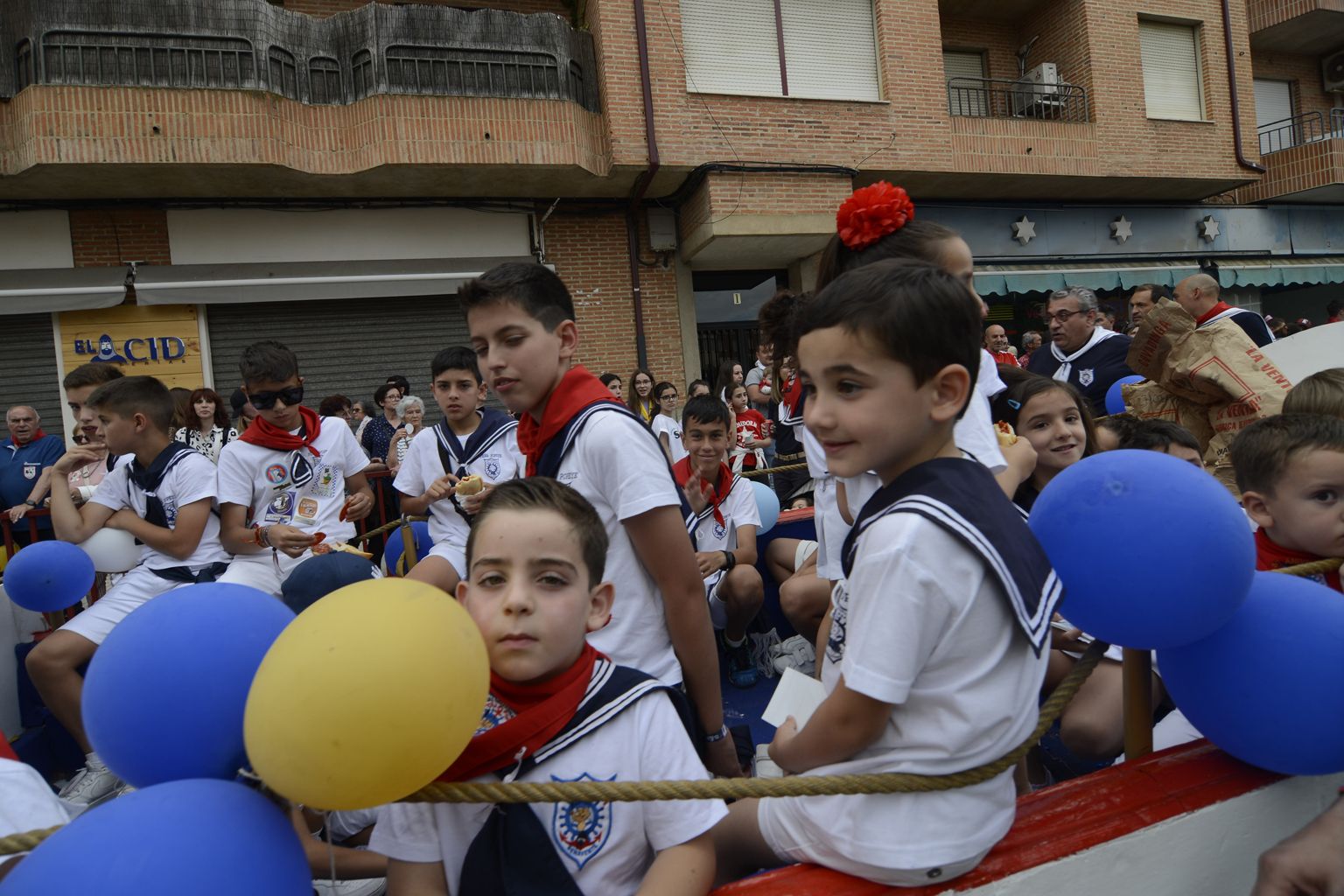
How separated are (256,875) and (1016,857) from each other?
1217 millimetres

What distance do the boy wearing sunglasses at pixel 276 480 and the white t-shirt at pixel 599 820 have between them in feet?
9.12

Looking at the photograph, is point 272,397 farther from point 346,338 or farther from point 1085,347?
point 346,338

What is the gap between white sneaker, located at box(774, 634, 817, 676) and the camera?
4207mm

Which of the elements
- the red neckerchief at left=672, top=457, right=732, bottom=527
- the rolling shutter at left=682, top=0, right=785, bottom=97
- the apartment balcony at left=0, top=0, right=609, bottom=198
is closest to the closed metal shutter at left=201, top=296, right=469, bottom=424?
the apartment balcony at left=0, top=0, right=609, bottom=198

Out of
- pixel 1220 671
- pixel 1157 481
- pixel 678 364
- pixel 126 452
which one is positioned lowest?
pixel 1220 671

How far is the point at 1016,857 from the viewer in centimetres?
140

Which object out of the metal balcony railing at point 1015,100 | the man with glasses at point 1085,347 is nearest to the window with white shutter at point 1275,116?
the metal balcony railing at point 1015,100

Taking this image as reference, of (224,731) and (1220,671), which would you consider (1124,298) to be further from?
(224,731)

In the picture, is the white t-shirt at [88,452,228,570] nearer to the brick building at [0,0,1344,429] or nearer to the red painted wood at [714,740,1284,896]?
the red painted wood at [714,740,1284,896]

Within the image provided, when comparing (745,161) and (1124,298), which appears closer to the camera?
(745,161)

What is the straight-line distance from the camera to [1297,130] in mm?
16062

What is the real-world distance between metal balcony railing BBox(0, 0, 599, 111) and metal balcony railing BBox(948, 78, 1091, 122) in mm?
6795

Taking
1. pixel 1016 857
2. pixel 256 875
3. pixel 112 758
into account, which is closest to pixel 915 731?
pixel 1016 857

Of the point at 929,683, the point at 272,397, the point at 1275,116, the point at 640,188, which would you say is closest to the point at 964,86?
the point at 640,188
